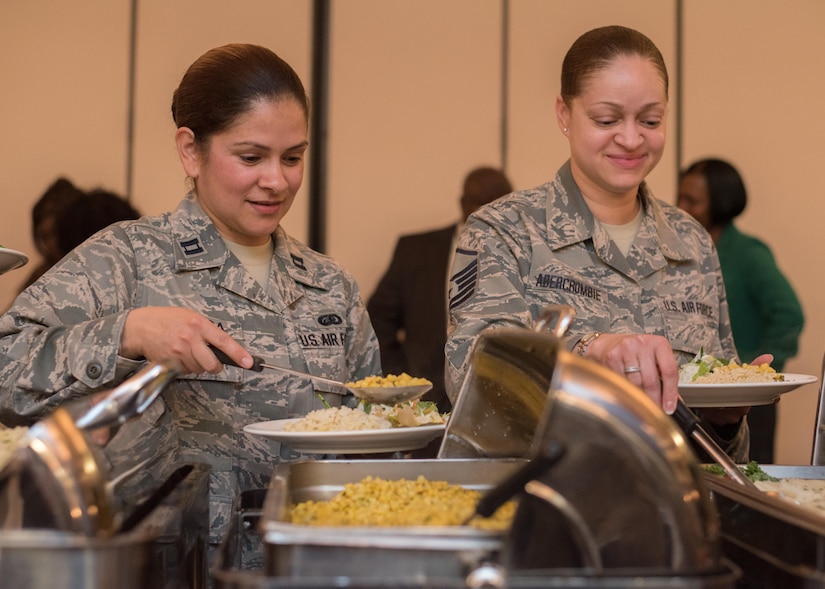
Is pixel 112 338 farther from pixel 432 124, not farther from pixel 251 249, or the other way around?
pixel 432 124

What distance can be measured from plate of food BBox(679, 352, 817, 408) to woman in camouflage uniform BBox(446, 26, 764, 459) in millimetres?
187

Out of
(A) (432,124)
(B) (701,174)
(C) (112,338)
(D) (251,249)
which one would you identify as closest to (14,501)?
(C) (112,338)

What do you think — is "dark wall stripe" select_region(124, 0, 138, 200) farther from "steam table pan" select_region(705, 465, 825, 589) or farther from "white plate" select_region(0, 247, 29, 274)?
"steam table pan" select_region(705, 465, 825, 589)

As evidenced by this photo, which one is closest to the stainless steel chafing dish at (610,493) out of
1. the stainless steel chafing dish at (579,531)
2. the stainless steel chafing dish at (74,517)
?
the stainless steel chafing dish at (579,531)

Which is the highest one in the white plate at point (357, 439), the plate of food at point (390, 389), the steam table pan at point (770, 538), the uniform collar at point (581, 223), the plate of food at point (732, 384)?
the uniform collar at point (581, 223)

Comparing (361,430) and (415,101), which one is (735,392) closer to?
(361,430)

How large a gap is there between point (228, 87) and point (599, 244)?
0.80 m

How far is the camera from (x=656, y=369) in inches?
50.6

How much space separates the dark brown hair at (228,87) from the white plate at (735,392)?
0.88 metres

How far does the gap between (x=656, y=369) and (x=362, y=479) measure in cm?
42

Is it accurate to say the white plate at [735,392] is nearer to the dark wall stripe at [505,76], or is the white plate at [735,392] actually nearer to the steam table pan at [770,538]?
the steam table pan at [770,538]

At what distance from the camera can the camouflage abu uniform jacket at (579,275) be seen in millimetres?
1870

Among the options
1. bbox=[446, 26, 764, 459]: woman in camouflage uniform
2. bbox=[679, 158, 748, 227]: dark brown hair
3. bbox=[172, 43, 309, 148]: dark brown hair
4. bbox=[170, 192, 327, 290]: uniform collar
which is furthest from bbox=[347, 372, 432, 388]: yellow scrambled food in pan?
bbox=[679, 158, 748, 227]: dark brown hair

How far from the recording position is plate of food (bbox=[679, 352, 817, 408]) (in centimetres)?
155
